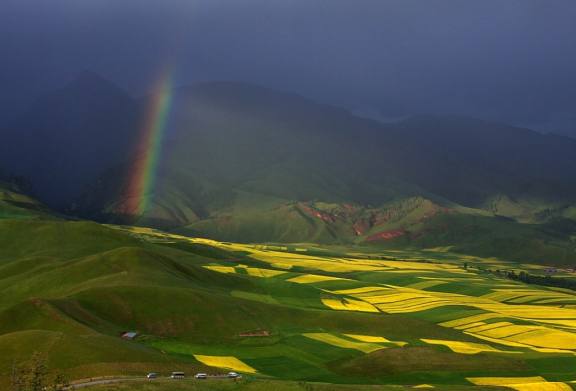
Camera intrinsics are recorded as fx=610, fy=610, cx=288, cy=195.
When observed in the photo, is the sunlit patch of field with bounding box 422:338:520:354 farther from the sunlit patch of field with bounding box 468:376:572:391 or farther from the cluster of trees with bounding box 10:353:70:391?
the cluster of trees with bounding box 10:353:70:391

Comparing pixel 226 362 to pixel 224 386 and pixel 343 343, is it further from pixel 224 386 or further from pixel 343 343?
pixel 343 343

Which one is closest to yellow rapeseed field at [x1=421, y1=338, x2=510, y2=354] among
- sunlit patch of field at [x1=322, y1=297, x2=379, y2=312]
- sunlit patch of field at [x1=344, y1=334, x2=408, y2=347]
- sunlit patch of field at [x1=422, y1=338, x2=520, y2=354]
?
sunlit patch of field at [x1=422, y1=338, x2=520, y2=354]

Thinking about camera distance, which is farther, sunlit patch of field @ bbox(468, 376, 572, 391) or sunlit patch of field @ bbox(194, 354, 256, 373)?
sunlit patch of field @ bbox(194, 354, 256, 373)

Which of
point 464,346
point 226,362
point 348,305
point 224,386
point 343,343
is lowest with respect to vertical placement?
point 226,362

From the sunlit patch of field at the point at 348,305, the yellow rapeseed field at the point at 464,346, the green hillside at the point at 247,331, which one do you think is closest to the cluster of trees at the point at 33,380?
the green hillside at the point at 247,331

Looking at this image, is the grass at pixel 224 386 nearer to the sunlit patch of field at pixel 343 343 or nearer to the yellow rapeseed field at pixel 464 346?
the sunlit patch of field at pixel 343 343

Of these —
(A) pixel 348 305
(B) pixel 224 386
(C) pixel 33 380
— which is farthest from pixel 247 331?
(C) pixel 33 380

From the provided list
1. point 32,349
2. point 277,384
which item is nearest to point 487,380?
point 277,384

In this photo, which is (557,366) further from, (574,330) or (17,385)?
(17,385)
